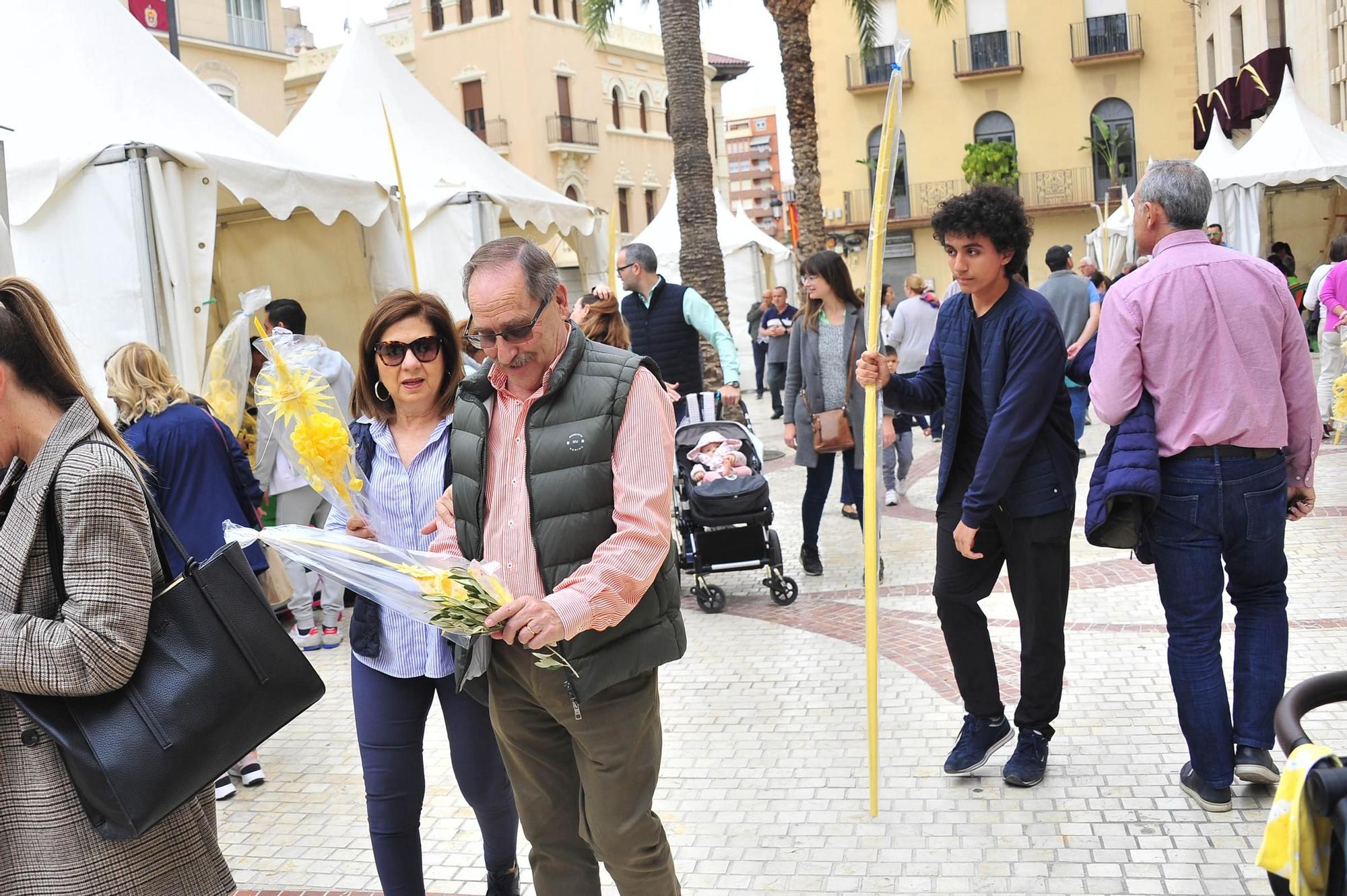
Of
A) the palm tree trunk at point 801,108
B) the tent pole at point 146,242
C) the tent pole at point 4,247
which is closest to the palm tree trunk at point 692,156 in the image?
the palm tree trunk at point 801,108

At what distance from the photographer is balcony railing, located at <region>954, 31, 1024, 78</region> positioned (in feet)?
127

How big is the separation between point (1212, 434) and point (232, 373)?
5513 mm

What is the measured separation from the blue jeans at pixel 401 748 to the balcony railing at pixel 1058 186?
3789cm

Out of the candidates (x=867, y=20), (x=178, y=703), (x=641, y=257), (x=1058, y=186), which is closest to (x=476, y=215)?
(x=641, y=257)

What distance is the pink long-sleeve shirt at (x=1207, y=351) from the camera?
13.0ft

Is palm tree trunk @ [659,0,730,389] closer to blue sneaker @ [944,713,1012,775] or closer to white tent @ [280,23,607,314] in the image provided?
white tent @ [280,23,607,314]

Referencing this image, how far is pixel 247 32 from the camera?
121 ft

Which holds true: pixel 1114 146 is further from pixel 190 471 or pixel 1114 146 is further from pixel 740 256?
pixel 190 471

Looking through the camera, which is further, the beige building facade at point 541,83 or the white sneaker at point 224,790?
the beige building facade at point 541,83

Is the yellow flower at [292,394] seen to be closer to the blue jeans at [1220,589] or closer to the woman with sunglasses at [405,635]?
the woman with sunglasses at [405,635]

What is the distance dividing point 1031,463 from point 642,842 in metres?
2.11

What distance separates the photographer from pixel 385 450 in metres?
3.62

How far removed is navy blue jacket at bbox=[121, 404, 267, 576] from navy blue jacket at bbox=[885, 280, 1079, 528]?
3132 mm

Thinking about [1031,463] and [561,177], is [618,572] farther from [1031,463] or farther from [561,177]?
[561,177]
